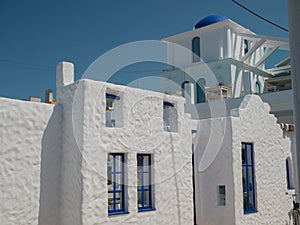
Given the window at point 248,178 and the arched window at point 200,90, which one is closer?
the window at point 248,178

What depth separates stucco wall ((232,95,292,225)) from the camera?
11.8 m

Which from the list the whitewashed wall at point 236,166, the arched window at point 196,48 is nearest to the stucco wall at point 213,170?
the whitewashed wall at point 236,166

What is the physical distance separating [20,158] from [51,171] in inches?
33.5

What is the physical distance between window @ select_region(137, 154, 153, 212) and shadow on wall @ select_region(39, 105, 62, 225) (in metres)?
2.12

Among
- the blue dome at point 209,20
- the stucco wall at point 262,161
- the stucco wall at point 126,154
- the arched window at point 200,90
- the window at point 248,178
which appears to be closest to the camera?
the stucco wall at point 126,154

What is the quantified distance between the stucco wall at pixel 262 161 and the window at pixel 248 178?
5.1 inches

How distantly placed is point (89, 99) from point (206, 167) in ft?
15.9

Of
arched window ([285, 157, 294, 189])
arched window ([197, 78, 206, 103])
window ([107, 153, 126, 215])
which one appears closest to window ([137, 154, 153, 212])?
window ([107, 153, 126, 215])

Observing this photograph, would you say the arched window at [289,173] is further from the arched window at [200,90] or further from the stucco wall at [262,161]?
the arched window at [200,90]

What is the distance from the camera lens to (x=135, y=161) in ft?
31.2

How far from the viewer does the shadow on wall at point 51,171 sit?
8518 millimetres

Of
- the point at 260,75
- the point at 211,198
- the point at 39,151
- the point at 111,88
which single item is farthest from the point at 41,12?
the point at 260,75

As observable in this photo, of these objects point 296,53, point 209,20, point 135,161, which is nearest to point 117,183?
point 135,161

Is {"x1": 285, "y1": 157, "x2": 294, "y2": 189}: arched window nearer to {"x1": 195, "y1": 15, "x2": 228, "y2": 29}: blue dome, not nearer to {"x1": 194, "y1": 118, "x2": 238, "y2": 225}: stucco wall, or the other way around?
{"x1": 194, "y1": 118, "x2": 238, "y2": 225}: stucco wall
